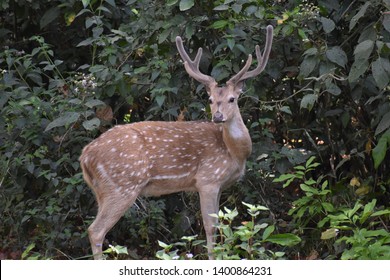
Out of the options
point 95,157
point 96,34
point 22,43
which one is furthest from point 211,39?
point 22,43

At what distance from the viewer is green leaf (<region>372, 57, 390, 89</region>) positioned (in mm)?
7902

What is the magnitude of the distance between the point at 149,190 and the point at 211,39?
1.40 metres

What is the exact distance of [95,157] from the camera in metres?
8.34

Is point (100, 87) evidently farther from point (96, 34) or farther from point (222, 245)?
point (222, 245)

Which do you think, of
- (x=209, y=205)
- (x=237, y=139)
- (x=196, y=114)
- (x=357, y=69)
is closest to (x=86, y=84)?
(x=196, y=114)

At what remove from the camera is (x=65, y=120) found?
8.92 meters

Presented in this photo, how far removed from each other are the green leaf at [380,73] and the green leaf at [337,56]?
55 cm

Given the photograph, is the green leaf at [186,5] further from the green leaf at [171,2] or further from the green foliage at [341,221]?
the green foliage at [341,221]

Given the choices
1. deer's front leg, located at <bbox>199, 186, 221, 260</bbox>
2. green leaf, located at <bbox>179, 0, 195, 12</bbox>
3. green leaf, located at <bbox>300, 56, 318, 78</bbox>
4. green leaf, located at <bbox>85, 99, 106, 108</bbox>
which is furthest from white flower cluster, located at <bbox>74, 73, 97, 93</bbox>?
green leaf, located at <bbox>300, 56, 318, 78</bbox>

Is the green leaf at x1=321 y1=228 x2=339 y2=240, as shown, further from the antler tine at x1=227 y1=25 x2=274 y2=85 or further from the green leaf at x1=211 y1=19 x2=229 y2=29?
the green leaf at x1=211 y1=19 x2=229 y2=29

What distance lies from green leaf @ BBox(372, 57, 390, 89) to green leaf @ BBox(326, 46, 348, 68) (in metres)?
0.55

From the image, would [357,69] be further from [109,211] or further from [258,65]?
[109,211]

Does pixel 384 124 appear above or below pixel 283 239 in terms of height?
above

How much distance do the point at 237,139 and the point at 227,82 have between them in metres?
0.43
